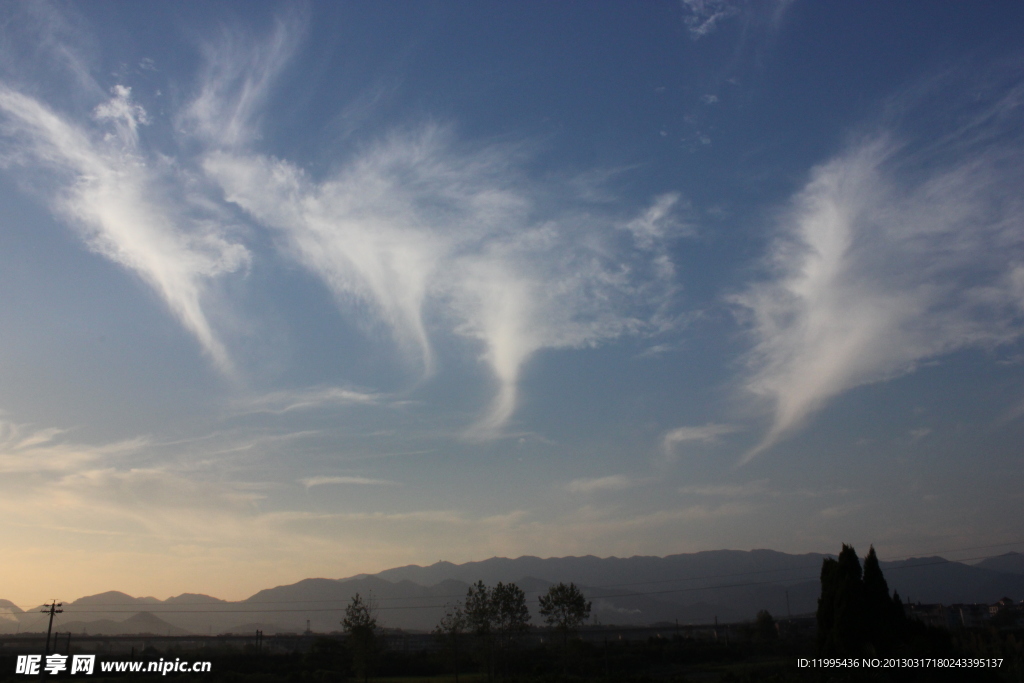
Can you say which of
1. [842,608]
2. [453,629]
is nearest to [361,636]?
[453,629]

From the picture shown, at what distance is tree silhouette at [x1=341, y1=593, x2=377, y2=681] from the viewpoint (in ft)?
156

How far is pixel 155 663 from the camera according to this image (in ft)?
137

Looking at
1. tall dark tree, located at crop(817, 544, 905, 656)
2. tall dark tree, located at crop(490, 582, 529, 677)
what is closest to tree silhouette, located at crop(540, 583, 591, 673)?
tall dark tree, located at crop(490, 582, 529, 677)

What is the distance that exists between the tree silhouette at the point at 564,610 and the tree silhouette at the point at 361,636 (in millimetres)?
14324

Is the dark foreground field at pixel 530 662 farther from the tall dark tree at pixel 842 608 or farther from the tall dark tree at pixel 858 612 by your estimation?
the tall dark tree at pixel 858 612

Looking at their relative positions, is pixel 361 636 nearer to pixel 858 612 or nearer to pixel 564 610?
pixel 564 610

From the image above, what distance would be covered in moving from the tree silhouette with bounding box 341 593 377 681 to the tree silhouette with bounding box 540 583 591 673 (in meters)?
14.3

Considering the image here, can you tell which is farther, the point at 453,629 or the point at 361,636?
the point at 453,629

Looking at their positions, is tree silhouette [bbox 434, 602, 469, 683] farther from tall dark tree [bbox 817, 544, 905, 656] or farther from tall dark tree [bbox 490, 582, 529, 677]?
tall dark tree [bbox 817, 544, 905, 656]

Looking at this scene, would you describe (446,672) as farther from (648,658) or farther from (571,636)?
(648,658)

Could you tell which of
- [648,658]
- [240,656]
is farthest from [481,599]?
[240,656]

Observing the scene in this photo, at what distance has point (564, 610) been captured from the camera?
54.5 metres

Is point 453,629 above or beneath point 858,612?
beneath

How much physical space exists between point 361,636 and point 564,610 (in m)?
16.5
